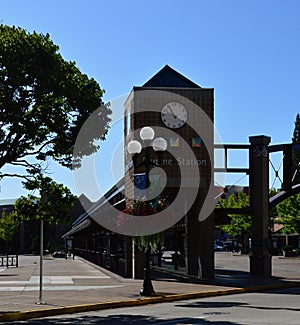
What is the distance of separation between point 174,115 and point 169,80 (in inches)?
80.8

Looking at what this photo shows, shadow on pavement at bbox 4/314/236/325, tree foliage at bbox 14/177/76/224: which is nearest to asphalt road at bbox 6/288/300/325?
shadow on pavement at bbox 4/314/236/325

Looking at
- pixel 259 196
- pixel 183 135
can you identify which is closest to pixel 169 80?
pixel 183 135

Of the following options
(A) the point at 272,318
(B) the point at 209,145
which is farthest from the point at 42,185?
(B) the point at 209,145

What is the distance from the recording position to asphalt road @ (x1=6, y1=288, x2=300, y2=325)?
48.2ft

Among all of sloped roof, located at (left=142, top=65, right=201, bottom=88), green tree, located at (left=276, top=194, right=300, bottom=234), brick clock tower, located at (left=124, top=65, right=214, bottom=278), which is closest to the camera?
brick clock tower, located at (left=124, top=65, right=214, bottom=278)

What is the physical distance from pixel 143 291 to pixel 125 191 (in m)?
11.7

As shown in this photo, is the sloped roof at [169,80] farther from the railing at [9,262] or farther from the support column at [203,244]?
the railing at [9,262]

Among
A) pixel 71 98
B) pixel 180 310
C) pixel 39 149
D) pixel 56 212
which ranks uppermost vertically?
pixel 71 98

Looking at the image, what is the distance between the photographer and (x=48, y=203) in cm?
1867

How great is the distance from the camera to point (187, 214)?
31438 mm

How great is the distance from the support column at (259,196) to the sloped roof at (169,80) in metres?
4.61

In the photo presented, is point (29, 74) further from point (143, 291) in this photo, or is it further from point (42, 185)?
point (143, 291)

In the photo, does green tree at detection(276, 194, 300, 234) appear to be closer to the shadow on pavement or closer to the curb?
the curb

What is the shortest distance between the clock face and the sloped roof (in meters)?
1.28
